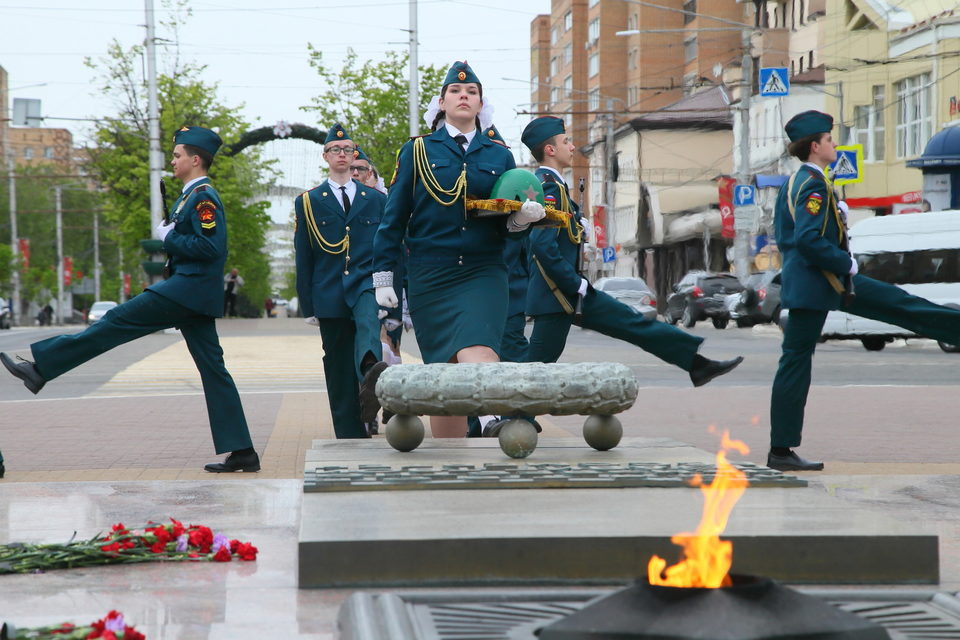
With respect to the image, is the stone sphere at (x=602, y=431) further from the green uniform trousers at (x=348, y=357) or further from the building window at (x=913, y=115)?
the building window at (x=913, y=115)

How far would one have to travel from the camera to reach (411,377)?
6.19 m

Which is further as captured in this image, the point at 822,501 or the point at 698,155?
the point at 698,155

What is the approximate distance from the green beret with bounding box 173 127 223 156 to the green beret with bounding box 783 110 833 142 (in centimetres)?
325

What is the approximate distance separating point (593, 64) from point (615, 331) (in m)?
89.8

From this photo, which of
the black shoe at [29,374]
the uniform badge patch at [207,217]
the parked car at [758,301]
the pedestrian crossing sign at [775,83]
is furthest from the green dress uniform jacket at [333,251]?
the pedestrian crossing sign at [775,83]

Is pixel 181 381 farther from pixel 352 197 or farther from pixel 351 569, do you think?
pixel 351 569

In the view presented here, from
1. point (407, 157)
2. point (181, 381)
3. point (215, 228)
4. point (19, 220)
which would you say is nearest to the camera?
point (407, 157)

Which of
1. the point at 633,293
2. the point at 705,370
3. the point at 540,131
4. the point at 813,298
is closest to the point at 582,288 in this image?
the point at 705,370

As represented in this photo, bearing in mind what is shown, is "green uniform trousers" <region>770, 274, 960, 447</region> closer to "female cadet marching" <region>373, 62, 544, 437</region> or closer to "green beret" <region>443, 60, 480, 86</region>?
"female cadet marching" <region>373, 62, 544, 437</region>

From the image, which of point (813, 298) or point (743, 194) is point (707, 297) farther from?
point (813, 298)

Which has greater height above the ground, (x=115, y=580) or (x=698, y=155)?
(x=698, y=155)

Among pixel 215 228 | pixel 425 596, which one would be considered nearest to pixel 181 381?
pixel 215 228

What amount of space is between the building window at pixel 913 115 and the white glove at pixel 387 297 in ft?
118

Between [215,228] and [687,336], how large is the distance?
2.73 metres
